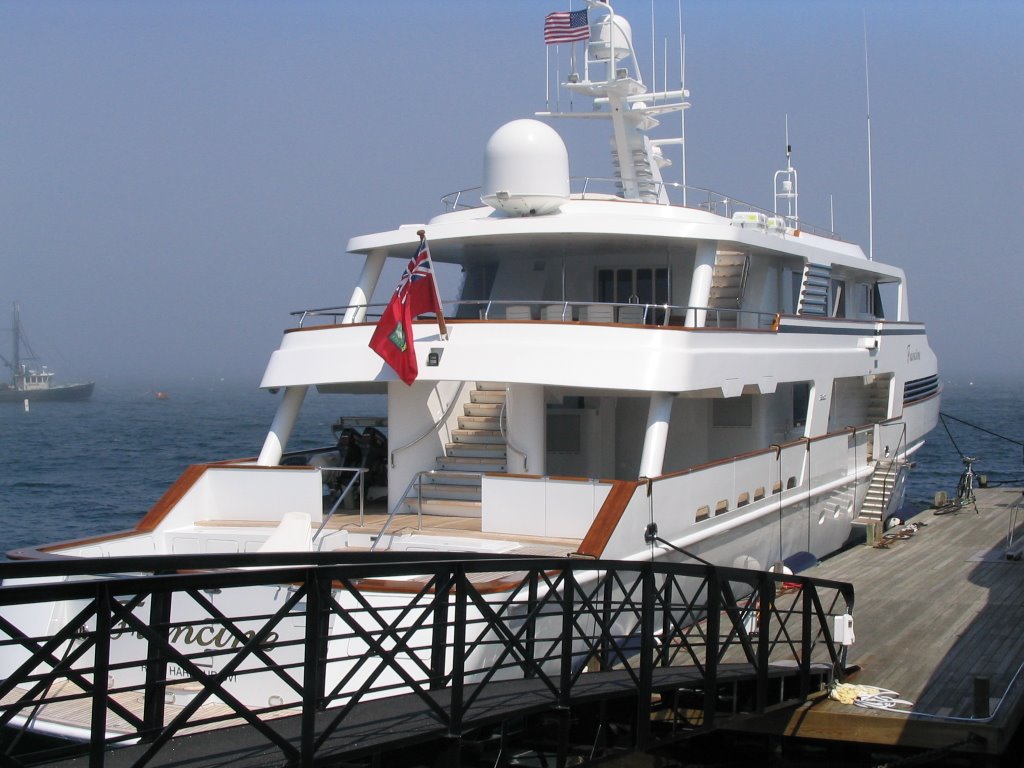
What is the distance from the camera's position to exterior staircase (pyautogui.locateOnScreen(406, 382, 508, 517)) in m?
13.0

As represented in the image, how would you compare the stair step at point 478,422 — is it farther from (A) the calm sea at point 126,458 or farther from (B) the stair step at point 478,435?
(A) the calm sea at point 126,458

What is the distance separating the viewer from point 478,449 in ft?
44.8

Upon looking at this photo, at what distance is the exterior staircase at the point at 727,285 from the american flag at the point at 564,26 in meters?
4.51

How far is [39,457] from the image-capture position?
48.8 m

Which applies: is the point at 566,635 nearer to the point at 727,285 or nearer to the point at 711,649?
the point at 711,649

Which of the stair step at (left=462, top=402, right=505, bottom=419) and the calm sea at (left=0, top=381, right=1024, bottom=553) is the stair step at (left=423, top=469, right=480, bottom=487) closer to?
the stair step at (left=462, top=402, right=505, bottom=419)

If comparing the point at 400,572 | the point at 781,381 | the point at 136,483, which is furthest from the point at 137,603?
the point at 136,483

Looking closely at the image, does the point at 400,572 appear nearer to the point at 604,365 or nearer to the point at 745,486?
the point at 604,365

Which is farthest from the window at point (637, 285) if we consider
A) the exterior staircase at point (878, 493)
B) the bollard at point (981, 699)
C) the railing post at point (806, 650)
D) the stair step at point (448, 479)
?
the bollard at point (981, 699)

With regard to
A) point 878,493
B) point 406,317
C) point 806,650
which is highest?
point 406,317

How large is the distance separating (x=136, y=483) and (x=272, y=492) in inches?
1075

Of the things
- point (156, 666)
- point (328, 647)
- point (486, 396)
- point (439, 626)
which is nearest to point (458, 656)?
point (439, 626)

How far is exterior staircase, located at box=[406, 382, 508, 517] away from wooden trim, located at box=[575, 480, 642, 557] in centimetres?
199

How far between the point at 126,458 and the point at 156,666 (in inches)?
1729
